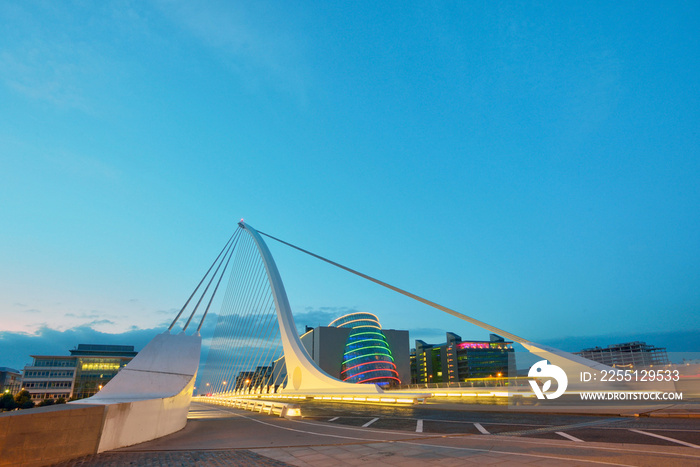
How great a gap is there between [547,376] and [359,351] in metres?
64.9

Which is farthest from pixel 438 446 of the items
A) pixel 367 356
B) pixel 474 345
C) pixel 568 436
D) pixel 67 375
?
pixel 474 345

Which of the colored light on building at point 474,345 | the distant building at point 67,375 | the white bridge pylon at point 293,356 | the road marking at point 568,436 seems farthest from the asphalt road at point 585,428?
the colored light on building at point 474,345

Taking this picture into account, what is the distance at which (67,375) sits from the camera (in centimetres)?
9131

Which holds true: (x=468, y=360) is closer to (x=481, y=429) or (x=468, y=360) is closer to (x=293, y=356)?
(x=293, y=356)

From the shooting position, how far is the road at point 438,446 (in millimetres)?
6719

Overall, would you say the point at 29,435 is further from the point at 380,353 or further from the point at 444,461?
the point at 380,353

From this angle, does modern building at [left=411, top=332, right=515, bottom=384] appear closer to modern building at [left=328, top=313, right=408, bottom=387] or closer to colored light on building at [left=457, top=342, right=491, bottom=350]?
colored light on building at [left=457, top=342, right=491, bottom=350]

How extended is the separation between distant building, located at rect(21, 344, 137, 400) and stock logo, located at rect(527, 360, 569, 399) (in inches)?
3797

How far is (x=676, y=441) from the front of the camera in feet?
26.3

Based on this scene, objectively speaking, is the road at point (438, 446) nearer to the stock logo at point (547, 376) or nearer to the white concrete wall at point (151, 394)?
the white concrete wall at point (151, 394)

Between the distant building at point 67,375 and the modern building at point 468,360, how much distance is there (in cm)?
9433

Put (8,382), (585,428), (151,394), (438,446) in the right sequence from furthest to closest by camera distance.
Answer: (8,382) → (151,394) → (585,428) → (438,446)

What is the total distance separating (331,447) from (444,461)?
295 centimetres

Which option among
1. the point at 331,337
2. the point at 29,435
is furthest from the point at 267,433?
the point at 331,337
